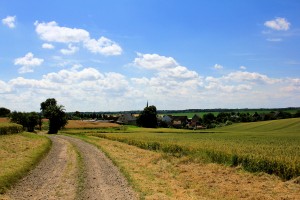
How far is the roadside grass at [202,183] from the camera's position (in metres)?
16.1

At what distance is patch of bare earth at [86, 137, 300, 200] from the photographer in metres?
16.1

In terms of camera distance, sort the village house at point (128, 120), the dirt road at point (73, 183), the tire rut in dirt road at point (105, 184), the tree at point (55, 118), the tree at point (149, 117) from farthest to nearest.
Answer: the village house at point (128, 120) < the tree at point (149, 117) < the tree at point (55, 118) < the dirt road at point (73, 183) < the tire rut in dirt road at point (105, 184)

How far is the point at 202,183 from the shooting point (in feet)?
64.0

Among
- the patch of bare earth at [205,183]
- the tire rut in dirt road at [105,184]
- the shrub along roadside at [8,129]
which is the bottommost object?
the patch of bare earth at [205,183]

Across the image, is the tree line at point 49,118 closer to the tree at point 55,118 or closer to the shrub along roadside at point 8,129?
the tree at point 55,118

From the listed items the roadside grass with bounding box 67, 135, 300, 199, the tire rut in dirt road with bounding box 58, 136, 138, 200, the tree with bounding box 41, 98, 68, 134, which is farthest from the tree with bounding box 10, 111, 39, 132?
the tire rut in dirt road with bounding box 58, 136, 138, 200

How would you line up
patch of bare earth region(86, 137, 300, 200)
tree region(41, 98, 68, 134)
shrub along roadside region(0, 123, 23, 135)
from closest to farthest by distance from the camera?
patch of bare earth region(86, 137, 300, 200) < shrub along roadside region(0, 123, 23, 135) < tree region(41, 98, 68, 134)

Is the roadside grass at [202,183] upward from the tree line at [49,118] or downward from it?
downward

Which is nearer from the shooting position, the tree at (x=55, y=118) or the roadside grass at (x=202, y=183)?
the roadside grass at (x=202, y=183)

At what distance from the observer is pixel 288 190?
661 inches

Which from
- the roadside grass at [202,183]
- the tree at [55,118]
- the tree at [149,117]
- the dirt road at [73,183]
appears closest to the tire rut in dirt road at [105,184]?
the dirt road at [73,183]

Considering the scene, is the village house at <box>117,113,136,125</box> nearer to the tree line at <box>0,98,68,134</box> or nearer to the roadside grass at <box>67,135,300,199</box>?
the tree line at <box>0,98,68,134</box>

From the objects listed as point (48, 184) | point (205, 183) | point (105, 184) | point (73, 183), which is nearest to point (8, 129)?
point (48, 184)

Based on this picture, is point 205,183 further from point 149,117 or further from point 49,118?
point 149,117
